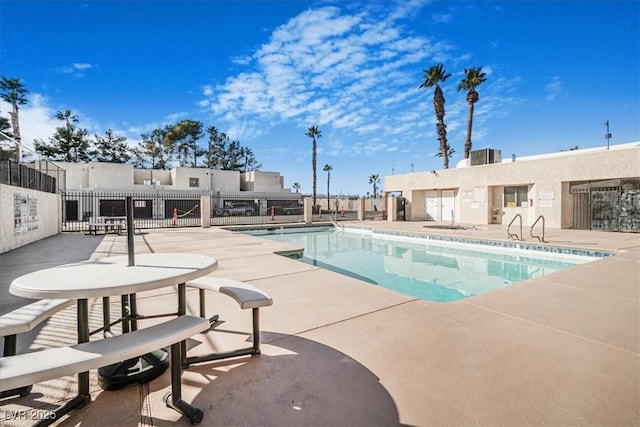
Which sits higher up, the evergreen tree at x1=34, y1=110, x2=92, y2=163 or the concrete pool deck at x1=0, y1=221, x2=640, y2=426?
the evergreen tree at x1=34, y1=110, x2=92, y2=163

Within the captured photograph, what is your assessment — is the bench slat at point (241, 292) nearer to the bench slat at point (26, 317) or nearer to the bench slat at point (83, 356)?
the bench slat at point (83, 356)

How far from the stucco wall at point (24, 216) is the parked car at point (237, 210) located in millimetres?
16338

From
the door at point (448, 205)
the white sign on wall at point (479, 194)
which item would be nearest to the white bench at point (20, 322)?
the white sign on wall at point (479, 194)

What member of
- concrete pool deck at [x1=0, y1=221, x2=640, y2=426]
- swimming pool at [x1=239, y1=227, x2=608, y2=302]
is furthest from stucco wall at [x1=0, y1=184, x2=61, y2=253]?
swimming pool at [x1=239, y1=227, x2=608, y2=302]

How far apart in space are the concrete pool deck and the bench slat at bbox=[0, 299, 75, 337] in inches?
19.3

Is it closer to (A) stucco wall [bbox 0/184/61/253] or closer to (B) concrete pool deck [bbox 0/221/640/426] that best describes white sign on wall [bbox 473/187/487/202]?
(B) concrete pool deck [bbox 0/221/640/426]

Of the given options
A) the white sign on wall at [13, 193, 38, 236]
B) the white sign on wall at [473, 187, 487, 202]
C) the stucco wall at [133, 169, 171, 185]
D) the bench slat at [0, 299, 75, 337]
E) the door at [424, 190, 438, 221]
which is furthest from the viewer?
the stucco wall at [133, 169, 171, 185]

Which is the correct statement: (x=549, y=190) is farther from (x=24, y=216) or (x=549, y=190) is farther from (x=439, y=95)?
(x=24, y=216)

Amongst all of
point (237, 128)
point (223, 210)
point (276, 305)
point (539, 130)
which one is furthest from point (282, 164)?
point (276, 305)

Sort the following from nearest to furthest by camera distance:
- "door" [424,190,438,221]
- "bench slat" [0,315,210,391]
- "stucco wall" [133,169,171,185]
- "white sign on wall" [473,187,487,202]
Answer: "bench slat" [0,315,210,391] → "white sign on wall" [473,187,487,202] → "door" [424,190,438,221] → "stucco wall" [133,169,171,185]

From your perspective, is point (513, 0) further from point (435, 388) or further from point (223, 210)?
point (223, 210)

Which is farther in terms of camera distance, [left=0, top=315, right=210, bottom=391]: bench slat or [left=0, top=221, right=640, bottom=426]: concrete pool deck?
[left=0, top=221, right=640, bottom=426]: concrete pool deck

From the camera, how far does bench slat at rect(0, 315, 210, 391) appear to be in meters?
1.25

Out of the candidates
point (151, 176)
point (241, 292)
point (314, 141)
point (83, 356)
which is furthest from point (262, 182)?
point (83, 356)
